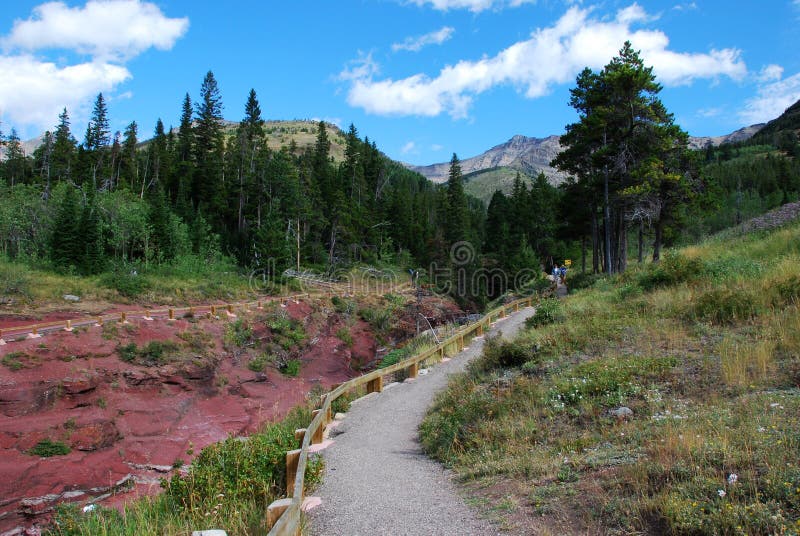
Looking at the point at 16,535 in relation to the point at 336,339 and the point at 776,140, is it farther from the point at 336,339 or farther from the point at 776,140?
the point at 776,140

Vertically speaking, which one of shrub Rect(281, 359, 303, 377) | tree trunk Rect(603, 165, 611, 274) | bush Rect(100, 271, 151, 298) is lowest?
shrub Rect(281, 359, 303, 377)

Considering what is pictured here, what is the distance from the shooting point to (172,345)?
27375 mm

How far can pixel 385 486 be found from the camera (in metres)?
6.88

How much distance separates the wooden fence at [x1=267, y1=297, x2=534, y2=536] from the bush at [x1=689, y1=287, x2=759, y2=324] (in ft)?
28.0

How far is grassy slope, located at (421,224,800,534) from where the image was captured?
4.60m

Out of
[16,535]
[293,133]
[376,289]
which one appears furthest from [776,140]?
[16,535]

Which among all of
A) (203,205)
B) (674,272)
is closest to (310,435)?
(674,272)

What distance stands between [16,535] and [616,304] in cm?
1799

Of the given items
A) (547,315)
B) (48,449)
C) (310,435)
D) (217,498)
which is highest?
(547,315)

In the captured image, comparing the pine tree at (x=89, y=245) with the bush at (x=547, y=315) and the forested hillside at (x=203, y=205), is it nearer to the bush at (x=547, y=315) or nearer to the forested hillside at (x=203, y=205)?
the forested hillside at (x=203, y=205)

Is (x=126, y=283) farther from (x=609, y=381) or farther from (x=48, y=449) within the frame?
(x=609, y=381)

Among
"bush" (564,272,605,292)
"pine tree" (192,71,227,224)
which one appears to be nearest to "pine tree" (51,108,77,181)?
"pine tree" (192,71,227,224)

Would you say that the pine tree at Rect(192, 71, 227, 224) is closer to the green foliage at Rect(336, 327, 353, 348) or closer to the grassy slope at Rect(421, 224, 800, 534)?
the green foliage at Rect(336, 327, 353, 348)

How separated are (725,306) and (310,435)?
9.89 m
